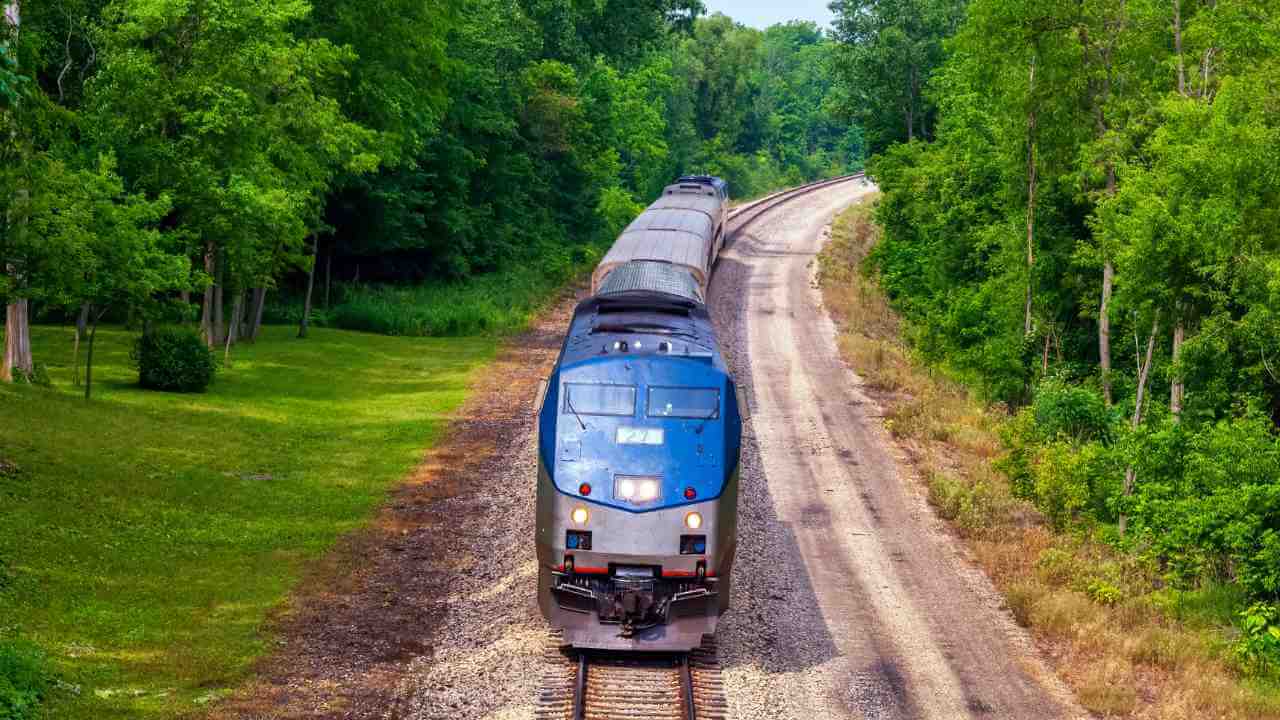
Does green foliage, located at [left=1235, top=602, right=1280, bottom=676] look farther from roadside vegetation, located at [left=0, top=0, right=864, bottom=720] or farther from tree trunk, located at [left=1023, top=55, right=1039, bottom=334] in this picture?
tree trunk, located at [left=1023, top=55, right=1039, bottom=334]

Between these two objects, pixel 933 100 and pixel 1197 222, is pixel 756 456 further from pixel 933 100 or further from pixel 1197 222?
pixel 933 100

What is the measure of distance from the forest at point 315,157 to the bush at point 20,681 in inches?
274

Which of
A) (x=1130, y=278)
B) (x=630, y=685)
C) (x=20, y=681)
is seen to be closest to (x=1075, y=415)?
(x=1130, y=278)

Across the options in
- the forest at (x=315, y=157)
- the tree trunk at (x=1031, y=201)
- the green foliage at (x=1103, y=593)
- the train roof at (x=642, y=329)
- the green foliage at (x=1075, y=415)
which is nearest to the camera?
the train roof at (x=642, y=329)

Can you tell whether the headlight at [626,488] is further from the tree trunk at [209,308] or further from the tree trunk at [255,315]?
the tree trunk at [255,315]

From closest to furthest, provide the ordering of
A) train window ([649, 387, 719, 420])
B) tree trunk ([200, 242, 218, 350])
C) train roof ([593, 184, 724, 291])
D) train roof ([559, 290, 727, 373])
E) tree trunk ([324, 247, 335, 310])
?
train window ([649, 387, 719, 420]), train roof ([559, 290, 727, 373]), train roof ([593, 184, 724, 291]), tree trunk ([200, 242, 218, 350]), tree trunk ([324, 247, 335, 310])

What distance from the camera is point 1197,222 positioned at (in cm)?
2664

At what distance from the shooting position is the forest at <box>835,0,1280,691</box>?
78.3 ft

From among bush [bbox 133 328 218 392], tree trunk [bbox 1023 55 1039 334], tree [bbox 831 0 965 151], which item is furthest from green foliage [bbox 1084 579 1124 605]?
tree [bbox 831 0 965 151]

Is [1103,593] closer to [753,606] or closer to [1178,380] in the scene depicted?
[1178,380]

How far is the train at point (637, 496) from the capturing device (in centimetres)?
1794

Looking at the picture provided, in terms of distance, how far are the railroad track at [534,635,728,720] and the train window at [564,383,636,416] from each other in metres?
3.51

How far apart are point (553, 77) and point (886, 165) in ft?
63.3

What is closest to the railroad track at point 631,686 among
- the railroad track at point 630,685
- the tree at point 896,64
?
the railroad track at point 630,685
